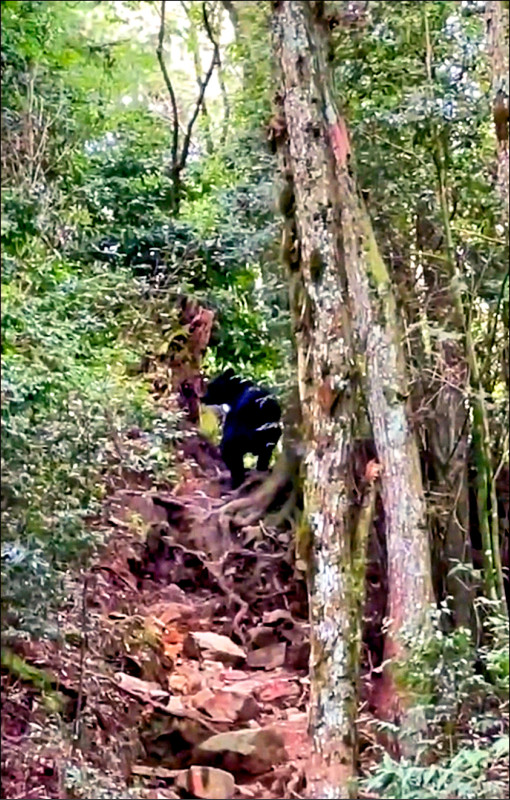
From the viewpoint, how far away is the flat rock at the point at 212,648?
6.04 metres

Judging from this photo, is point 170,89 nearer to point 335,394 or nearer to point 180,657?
point 335,394

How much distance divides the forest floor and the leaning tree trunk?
2.22 ft

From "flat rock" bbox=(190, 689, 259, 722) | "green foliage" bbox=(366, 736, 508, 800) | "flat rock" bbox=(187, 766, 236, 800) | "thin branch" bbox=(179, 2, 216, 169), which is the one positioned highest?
"thin branch" bbox=(179, 2, 216, 169)

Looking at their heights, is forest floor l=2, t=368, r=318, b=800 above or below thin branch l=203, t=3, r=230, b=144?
below

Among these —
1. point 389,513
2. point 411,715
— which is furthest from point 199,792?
point 389,513

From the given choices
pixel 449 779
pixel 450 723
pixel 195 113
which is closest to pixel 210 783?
pixel 450 723

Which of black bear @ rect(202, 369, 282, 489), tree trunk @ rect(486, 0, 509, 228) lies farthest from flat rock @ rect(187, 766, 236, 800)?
black bear @ rect(202, 369, 282, 489)

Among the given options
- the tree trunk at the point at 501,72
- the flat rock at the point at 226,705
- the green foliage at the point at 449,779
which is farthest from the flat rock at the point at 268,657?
the tree trunk at the point at 501,72

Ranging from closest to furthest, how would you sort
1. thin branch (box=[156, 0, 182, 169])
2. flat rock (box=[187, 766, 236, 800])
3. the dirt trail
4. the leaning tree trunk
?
1. the leaning tree trunk
2. flat rock (box=[187, 766, 236, 800])
3. the dirt trail
4. thin branch (box=[156, 0, 182, 169])

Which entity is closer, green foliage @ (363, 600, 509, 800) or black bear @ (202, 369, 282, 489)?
green foliage @ (363, 600, 509, 800)

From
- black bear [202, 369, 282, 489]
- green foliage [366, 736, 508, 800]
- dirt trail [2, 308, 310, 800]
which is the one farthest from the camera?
black bear [202, 369, 282, 489]

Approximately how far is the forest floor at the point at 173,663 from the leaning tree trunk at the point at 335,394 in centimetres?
68

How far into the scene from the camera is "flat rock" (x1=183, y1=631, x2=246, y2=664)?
19.8ft

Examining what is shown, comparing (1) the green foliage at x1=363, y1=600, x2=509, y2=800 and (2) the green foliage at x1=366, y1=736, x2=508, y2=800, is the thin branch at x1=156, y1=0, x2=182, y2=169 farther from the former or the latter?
(2) the green foliage at x1=366, y1=736, x2=508, y2=800
